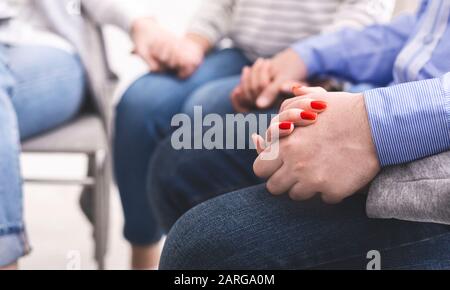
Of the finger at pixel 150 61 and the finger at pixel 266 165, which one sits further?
the finger at pixel 150 61

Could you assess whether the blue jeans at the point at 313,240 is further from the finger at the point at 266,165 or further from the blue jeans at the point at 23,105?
the blue jeans at the point at 23,105

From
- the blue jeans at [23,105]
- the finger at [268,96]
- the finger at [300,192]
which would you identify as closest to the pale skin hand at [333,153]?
the finger at [300,192]

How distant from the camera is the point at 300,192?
506 millimetres

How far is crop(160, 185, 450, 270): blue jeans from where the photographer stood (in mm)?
515

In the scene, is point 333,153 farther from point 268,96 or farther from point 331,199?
point 268,96

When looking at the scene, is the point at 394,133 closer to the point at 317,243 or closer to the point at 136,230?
the point at 317,243

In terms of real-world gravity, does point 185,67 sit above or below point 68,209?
above

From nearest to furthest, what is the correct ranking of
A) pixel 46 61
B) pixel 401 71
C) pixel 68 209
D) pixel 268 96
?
pixel 401 71, pixel 268 96, pixel 46 61, pixel 68 209

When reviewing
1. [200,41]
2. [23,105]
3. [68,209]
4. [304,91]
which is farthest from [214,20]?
[68,209]

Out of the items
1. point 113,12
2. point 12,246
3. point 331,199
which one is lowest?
point 12,246

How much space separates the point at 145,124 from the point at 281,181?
0.45m

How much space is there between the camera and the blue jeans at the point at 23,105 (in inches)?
26.3

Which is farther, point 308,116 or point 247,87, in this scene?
point 247,87
